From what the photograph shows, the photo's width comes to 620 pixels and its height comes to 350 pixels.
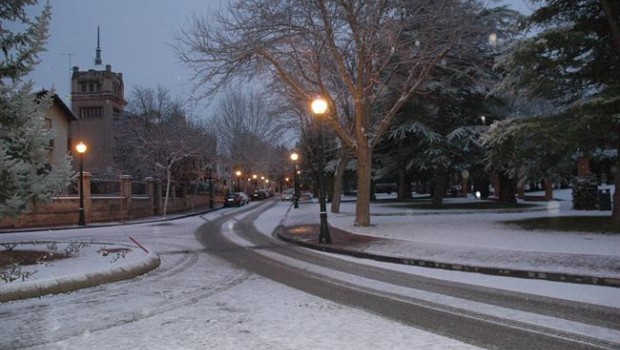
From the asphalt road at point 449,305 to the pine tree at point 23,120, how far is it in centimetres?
495

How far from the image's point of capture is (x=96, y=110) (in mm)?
80125

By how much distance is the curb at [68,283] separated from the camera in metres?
9.21

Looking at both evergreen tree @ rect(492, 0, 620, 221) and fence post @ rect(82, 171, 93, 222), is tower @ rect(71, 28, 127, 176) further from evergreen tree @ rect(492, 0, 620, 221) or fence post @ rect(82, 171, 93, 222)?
evergreen tree @ rect(492, 0, 620, 221)

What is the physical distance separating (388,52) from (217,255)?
10801mm

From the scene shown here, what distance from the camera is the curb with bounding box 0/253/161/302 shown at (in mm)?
9211

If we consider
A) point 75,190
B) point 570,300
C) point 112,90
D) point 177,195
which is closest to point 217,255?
point 570,300

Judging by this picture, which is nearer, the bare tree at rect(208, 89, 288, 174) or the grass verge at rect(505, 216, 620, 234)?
the grass verge at rect(505, 216, 620, 234)

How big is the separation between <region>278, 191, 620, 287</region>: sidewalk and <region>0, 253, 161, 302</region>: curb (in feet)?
20.1

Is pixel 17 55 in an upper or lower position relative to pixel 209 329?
upper

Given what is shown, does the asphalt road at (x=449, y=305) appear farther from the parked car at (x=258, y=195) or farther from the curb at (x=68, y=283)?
the parked car at (x=258, y=195)


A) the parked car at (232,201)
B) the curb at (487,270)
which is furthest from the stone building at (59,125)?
the curb at (487,270)

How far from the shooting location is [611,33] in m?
18.0

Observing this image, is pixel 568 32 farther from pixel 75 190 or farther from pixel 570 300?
pixel 75 190

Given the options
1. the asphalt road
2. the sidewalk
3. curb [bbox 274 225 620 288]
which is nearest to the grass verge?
the sidewalk
